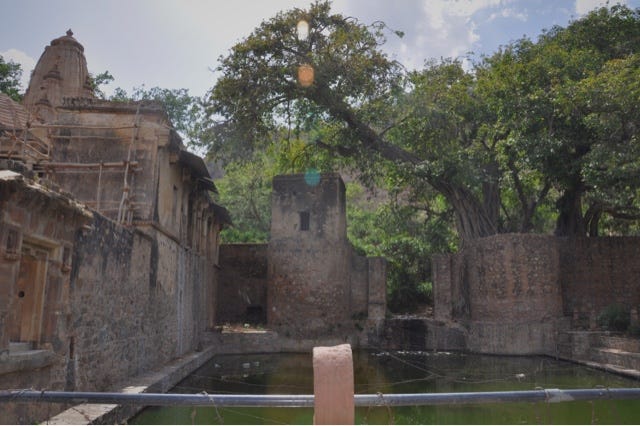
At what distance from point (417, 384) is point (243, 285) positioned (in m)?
13.3

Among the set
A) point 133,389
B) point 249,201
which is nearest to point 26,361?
point 133,389

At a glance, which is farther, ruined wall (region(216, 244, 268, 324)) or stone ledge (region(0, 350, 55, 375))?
ruined wall (region(216, 244, 268, 324))

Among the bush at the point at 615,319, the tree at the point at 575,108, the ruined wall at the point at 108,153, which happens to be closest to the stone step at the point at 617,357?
the bush at the point at 615,319

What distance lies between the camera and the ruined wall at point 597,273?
726 inches

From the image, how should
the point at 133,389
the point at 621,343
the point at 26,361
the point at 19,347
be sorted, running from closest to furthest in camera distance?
the point at 26,361, the point at 19,347, the point at 133,389, the point at 621,343

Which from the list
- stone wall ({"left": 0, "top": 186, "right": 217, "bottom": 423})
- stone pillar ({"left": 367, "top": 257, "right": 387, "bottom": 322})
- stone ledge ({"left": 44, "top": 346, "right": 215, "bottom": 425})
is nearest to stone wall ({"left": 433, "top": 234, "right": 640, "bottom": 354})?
stone pillar ({"left": 367, "top": 257, "right": 387, "bottom": 322})

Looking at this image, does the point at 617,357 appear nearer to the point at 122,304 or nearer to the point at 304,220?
the point at 122,304

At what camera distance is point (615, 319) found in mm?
15281

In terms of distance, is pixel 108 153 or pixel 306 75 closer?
pixel 108 153

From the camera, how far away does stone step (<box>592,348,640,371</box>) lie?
1154 centimetres

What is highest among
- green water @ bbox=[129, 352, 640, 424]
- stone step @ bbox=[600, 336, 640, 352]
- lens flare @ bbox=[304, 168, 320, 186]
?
lens flare @ bbox=[304, 168, 320, 186]

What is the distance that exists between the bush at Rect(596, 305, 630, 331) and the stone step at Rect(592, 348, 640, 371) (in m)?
2.01

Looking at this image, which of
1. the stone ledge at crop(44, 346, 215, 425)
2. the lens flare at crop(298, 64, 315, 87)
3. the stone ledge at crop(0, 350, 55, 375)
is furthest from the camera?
the lens flare at crop(298, 64, 315, 87)

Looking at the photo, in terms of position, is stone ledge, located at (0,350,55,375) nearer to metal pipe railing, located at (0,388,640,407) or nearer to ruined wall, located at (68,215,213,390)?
ruined wall, located at (68,215,213,390)
